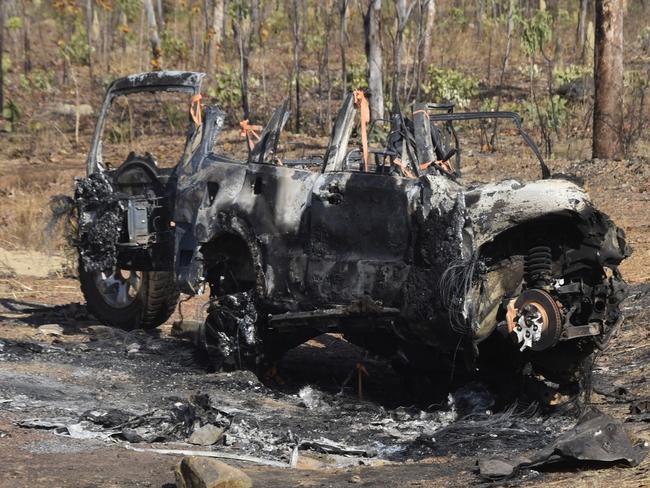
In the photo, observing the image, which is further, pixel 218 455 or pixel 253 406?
pixel 253 406

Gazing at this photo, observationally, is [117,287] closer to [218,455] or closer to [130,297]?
[130,297]

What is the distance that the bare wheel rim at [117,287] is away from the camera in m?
11.3

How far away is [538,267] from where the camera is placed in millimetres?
7930

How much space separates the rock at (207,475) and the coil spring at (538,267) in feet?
8.86

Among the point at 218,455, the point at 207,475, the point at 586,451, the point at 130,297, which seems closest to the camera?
the point at 207,475

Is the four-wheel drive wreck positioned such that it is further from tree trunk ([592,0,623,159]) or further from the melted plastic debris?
tree trunk ([592,0,623,159])

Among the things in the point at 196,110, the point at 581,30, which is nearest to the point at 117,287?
the point at 196,110

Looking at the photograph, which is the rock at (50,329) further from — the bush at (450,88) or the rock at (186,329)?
the bush at (450,88)

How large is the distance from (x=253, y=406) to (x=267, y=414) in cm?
25

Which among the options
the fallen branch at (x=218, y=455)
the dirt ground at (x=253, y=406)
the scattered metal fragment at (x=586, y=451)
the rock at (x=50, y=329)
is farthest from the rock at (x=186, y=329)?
the scattered metal fragment at (x=586, y=451)

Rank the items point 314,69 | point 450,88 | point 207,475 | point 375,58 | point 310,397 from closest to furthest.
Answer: point 207,475 → point 310,397 → point 375,58 → point 450,88 → point 314,69

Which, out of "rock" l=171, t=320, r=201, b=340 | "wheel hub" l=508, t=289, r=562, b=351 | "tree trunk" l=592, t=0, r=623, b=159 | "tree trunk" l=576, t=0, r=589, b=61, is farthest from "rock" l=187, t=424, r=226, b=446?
"tree trunk" l=576, t=0, r=589, b=61

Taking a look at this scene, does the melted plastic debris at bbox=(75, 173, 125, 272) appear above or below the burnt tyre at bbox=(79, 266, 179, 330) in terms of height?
above

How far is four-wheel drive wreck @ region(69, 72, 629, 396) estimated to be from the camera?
7.72 m
